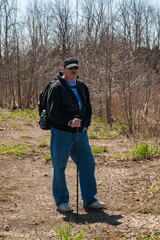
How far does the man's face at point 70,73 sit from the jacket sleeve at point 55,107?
0.65 ft

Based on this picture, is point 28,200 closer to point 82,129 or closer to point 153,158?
point 82,129

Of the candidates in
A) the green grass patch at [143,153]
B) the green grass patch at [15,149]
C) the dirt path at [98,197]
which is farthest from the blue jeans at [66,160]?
the green grass patch at [15,149]

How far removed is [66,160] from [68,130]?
39cm

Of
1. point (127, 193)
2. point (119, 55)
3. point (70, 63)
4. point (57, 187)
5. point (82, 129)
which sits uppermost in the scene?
point (119, 55)

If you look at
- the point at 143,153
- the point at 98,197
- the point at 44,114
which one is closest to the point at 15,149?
the point at 143,153

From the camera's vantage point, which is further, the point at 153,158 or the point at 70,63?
the point at 153,158

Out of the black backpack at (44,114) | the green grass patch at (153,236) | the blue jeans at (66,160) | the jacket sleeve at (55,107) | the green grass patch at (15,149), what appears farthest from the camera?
the green grass patch at (15,149)

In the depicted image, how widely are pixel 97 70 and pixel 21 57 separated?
871cm

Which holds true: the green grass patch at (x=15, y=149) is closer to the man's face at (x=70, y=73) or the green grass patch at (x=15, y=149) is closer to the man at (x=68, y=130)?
the man at (x=68, y=130)

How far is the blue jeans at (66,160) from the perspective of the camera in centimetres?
404

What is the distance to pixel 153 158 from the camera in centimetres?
707

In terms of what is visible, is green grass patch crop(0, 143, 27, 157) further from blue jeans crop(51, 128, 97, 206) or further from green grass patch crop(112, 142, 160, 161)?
blue jeans crop(51, 128, 97, 206)

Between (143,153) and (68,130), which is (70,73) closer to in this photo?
(68,130)

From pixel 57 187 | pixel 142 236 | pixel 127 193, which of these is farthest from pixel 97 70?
pixel 142 236
